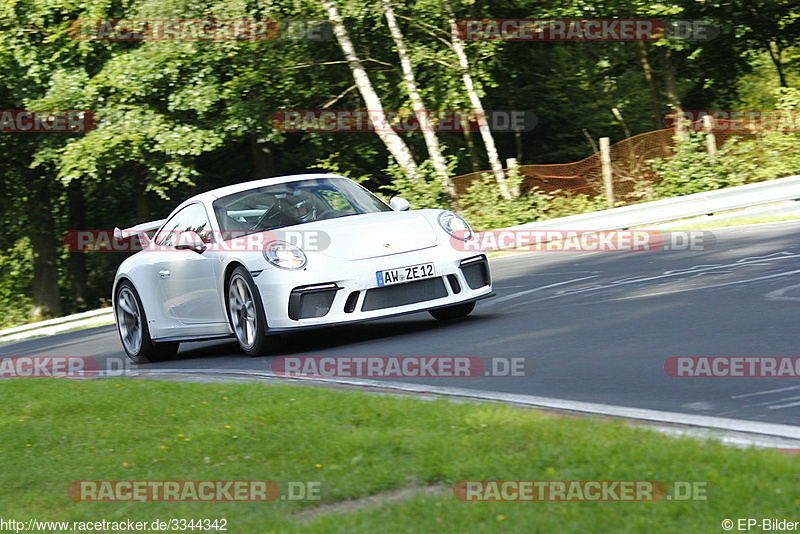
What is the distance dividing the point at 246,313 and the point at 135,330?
2174 millimetres

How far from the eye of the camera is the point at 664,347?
7.05 m

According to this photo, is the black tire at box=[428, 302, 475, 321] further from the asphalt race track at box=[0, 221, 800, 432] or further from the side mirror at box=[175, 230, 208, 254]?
the side mirror at box=[175, 230, 208, 254]

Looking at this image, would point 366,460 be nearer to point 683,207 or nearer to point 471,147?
point 683,207

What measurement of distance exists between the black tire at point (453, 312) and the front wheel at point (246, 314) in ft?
5.42

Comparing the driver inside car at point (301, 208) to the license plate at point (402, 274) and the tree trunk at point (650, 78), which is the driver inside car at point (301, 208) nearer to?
the license plate at point (402, 274)

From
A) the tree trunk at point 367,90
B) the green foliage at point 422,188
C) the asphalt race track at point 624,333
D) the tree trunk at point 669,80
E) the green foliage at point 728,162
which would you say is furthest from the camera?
the tree trunk at point 669,80

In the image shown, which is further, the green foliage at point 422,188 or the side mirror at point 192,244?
the green foliage at point 422,188

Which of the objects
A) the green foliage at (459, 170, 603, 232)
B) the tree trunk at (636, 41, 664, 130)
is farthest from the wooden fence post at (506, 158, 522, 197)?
the tree trunk at (636, 41, 664, 130)

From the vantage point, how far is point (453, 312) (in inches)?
390

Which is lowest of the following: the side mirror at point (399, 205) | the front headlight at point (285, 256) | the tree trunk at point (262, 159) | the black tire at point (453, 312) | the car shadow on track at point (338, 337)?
the car shadow on track at point (338, 337)

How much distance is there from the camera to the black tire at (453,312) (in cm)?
984

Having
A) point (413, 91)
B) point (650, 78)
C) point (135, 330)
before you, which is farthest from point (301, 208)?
point (650, 78)

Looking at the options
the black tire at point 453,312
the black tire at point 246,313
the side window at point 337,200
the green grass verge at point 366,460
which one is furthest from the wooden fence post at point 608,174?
the green grass verge at point 366,460

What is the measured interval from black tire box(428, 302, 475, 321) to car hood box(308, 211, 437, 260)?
98 centimetres
